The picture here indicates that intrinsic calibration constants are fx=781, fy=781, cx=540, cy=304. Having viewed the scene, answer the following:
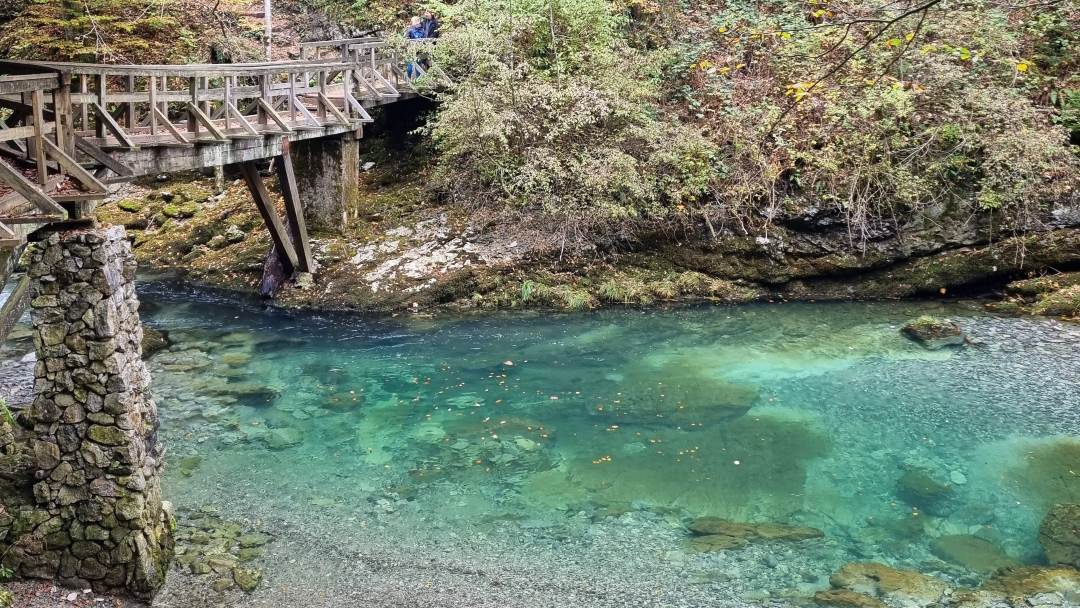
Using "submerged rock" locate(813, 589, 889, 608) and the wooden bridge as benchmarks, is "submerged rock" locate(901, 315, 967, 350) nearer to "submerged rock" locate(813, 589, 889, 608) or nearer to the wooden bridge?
"submerged rock" locate(813, 589, 889, 608)

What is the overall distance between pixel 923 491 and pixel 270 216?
12.2m

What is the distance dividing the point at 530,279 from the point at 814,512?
895 cm

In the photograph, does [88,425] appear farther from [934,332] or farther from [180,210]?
[180,210]

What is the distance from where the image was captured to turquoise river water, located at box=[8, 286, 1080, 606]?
810 cm

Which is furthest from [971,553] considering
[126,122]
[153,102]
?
[126,122]

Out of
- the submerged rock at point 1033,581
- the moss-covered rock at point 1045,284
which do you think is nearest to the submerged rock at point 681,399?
the submerged rock at point 1033,581

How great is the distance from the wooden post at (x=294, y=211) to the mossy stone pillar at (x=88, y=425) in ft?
26.8

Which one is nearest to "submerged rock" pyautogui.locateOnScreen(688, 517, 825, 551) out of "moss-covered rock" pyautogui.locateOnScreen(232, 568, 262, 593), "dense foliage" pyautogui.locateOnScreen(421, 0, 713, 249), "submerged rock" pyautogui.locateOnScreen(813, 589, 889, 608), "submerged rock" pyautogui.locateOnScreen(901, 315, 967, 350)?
"submerged rock" pyautogui.locateOnScreen(813, 589, 889, 608)

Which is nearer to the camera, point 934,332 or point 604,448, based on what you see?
point 604,448

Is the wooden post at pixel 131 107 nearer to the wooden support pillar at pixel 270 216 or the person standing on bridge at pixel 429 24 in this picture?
the wooden support pillar at pixel 270 216

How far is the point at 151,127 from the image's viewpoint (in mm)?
10305

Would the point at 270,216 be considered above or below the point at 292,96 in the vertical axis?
below

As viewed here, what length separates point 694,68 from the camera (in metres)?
19.1

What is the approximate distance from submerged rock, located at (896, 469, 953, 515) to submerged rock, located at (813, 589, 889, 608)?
7.09 feet
